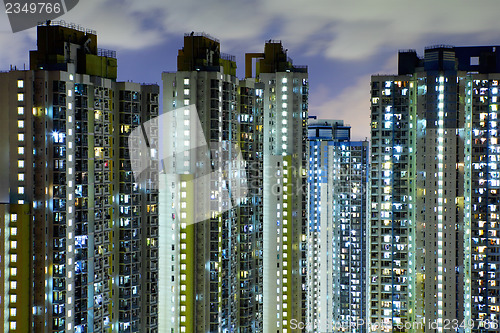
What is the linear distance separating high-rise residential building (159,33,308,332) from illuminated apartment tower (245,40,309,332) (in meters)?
0.18

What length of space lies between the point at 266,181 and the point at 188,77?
29.5 m

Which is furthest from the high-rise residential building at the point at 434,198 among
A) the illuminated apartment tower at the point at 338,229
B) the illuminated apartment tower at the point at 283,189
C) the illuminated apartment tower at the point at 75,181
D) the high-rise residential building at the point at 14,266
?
the illuminated apartment tower at the point at 338,229

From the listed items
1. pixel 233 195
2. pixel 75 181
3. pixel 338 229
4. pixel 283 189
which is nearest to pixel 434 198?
pixel 283 189

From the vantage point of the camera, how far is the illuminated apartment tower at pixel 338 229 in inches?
6698

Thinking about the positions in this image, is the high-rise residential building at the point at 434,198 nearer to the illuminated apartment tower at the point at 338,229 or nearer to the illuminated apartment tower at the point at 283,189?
the illuminated apartment tower at the point at 283,189

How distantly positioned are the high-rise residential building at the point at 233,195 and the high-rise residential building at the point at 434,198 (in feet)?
56.1

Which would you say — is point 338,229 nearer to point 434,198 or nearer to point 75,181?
point 434,198

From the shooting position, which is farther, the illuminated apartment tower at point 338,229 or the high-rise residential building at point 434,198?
the illuminated apartment tower at point 338,229

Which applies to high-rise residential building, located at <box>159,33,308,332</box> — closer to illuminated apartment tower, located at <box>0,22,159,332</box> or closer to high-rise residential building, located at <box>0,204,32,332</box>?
illuminated apartment tower, located at <box>0,22,159,332</box>

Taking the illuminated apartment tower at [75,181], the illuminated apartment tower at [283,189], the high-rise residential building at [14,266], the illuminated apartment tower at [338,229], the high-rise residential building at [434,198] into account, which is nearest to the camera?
the high-rise residential building at [14,266]

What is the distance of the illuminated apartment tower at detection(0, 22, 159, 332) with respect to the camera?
63250mm

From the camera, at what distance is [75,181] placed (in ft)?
217

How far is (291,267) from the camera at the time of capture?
358 feet

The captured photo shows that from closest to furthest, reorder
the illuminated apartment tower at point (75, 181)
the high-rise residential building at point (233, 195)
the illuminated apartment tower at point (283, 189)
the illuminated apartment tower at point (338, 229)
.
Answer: the illuminated apartment tower at point (75, 181) → the high-rise residential building at point (233, 195) → the illuminated apartment tower at point (283, 189) → the illuminated apartment tower at point (338, 229)
